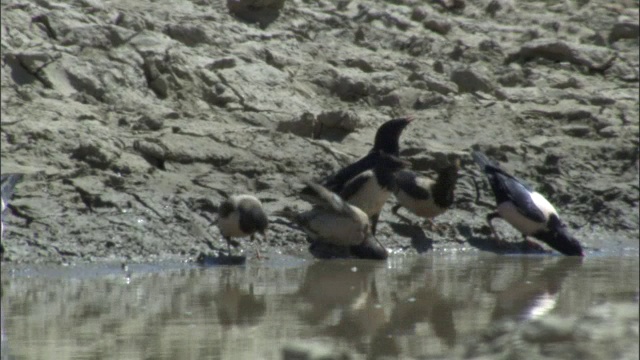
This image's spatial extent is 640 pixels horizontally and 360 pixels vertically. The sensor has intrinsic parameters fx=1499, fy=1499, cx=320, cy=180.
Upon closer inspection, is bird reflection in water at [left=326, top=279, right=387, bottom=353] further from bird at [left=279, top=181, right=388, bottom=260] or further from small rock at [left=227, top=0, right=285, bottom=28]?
small rock at [left=227, top=0, right=285, bottom=28]

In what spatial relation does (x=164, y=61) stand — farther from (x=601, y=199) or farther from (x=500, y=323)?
(x=500, y=323)

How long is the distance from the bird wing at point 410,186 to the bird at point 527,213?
1.93 feet

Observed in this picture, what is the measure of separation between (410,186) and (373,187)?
1.39 feet

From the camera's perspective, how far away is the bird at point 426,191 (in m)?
11.1

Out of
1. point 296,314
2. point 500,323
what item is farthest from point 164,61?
point 500,323

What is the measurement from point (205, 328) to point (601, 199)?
5588 mm

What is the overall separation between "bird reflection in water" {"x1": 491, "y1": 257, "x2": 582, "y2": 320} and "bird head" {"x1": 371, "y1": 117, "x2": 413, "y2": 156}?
168 centimetres

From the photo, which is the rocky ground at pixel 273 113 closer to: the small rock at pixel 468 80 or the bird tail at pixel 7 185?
the small rock at pixel 468 80

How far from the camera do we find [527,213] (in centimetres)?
1109

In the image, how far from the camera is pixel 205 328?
7.28 meters

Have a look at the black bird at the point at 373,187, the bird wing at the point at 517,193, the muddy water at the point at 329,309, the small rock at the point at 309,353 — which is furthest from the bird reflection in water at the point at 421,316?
the bird wing at the point at 517,193

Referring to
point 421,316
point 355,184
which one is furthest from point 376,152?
point 421,316

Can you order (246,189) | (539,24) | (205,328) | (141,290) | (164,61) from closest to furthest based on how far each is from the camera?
(205,328)
(141,290)
(246,189)
(164,61)
(539,24)

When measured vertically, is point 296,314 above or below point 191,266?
above
